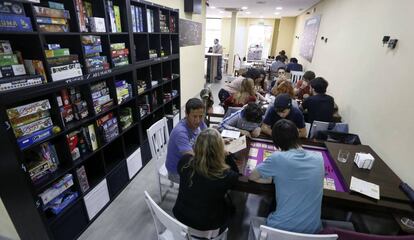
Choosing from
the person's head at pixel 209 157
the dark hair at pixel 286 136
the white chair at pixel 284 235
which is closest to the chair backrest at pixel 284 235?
the white chair at pixel 284 235

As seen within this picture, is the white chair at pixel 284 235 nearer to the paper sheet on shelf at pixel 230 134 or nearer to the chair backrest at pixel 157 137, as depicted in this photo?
the paper sheet on shelf at pixel 230 134

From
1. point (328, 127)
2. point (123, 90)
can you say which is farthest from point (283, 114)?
point (123, 90)

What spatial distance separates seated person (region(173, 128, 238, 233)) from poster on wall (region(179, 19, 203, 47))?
3392 mm

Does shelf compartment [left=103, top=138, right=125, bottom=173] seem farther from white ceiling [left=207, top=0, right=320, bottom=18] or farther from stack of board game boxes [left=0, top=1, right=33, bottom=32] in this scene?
white ceiling [left=207, top=0, right=320, bottom=18]

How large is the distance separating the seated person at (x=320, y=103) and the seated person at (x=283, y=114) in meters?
0.68

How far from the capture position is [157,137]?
2387mm

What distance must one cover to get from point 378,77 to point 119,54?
2837 millimetres

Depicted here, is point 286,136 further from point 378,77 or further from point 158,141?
point 378,77

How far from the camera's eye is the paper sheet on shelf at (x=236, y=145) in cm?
194

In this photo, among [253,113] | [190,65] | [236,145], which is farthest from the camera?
[190,65]

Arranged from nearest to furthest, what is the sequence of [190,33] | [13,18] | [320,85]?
[13,18]
[320,85]
[190,33]

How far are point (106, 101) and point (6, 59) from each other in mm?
891

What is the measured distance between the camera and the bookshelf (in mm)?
1406

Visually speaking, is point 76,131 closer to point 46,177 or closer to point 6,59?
point 46,177
